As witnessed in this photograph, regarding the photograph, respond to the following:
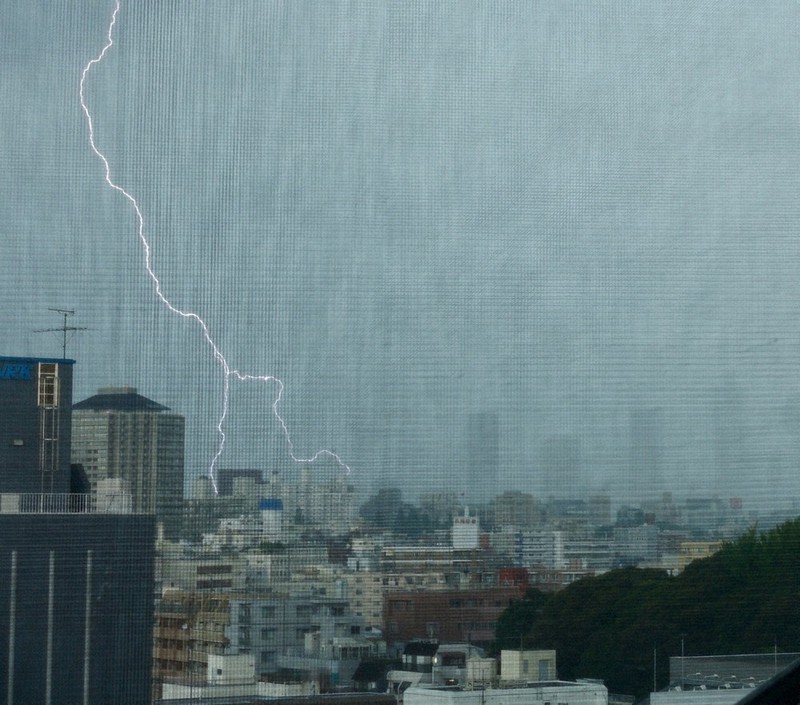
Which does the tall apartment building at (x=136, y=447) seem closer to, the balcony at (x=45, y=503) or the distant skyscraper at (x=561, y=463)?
the balcony at (x=45, y=503)

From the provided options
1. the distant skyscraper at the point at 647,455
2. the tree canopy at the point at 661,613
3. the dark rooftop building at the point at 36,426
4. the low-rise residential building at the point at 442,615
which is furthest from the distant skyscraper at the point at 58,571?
the distant skyscraper at the point at 647,455

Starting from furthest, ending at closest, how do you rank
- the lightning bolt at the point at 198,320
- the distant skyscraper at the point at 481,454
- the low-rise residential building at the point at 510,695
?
1. the distant skyscraper at the point at 481,454
2. the lightning bolt at the point at 198,320
3. the low-rise residential building at the point at 510,695

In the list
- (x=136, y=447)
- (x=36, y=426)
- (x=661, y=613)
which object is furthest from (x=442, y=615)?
(x=36, y=426)

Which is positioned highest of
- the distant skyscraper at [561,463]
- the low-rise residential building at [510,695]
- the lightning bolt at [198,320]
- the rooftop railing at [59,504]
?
the lightning bolt at [198,320]

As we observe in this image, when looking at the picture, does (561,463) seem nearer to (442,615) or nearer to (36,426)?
(442,615)

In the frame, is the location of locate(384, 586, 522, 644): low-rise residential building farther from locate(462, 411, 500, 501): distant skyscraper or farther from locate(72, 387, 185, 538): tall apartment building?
locate(72, 387, 185, 538): tall apartment building

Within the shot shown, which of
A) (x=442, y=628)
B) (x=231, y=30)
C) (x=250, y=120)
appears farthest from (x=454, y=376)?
(x=231, y=30)
